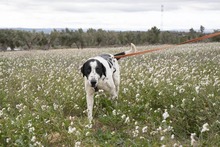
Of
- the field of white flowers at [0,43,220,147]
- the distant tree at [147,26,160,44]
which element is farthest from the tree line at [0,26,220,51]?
the field of white flowers at [0,43,220,147]

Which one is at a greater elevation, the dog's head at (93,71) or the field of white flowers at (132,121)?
the dog's head at (93,71)

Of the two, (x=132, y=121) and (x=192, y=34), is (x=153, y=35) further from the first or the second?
(x=132, y=121)

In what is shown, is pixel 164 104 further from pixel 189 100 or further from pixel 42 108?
pixel 42 108

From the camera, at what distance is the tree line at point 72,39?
179ft

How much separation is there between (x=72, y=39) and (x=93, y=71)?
52.5m

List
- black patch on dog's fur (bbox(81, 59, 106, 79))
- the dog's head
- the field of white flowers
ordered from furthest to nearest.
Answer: black patch on dog's fur (bbox(81, 59, 106, 79)) → the dog's head → the field of white flowers

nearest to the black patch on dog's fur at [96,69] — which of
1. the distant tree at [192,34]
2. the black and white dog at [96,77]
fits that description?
the black and white dog at [96,77]

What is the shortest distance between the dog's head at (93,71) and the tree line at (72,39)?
4568 cm

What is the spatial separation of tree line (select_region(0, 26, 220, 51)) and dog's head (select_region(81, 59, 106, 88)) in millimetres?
45685

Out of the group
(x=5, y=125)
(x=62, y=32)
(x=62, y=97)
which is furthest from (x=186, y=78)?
(x=62, y=32)

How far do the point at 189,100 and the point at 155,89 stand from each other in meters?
1.89

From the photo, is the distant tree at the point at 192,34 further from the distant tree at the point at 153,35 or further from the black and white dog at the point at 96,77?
the black and white dog at the point at 96,77

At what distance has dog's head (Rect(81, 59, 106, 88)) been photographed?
749 cm

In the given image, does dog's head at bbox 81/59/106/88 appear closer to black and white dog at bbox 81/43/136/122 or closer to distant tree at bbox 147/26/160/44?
black and white dog at bbox 81/43/136/122
